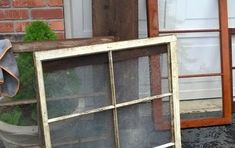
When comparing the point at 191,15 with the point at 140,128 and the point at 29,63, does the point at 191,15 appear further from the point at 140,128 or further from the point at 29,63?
the point at 29,63

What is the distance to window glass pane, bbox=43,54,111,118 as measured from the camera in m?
2.32

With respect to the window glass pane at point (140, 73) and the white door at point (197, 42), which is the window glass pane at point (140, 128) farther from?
the white door at point (197, 42)

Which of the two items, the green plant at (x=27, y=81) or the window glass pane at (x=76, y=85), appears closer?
the window glass pane at (x=76, y=85)

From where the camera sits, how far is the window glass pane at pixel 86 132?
2.40 metres

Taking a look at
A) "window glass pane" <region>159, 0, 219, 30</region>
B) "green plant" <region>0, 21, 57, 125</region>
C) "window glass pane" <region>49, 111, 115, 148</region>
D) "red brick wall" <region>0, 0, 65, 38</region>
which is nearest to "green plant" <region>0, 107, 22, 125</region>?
"green plant" <region>0, 21, 57, 125</region>

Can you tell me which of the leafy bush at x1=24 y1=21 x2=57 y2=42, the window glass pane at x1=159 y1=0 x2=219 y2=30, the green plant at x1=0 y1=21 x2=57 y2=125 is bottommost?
the green plant at x1=0 y1=21 x2=57 y2=125

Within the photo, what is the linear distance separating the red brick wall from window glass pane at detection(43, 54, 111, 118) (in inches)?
30.3

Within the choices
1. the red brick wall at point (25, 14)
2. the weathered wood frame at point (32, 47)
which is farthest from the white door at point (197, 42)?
the weathered wood frame at point (32, 47)

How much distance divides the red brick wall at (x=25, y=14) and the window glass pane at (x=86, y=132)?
87cm

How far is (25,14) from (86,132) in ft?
3.35

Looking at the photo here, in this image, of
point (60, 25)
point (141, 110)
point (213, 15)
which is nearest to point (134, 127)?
point (141, 110)

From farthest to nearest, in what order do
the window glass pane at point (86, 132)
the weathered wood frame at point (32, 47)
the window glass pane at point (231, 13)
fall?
the window glass pane at point (231, 13)
the weathered wood frame at point (32, 47)
the window glass pane at point (86, 132)

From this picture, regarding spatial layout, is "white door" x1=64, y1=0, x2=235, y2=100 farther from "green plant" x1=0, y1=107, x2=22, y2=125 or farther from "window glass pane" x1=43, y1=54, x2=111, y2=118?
"green plant" x1=0, y1=107, x2=22, y2=125

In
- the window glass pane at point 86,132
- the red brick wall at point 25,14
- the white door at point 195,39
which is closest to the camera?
the window glass pane at point 86,132
